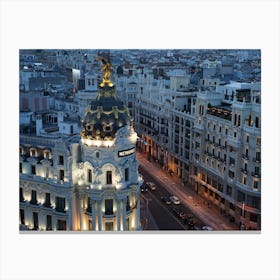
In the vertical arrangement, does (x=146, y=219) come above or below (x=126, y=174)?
below

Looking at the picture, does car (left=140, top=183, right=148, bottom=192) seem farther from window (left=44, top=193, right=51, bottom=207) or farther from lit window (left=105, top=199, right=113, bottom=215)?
window (left=44, top=193, right=51, bottom=207)

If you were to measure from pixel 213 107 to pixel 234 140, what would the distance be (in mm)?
3898

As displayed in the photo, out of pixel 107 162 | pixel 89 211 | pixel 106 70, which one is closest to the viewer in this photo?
pixel 107 162

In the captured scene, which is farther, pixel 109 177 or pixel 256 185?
pixel 256 185

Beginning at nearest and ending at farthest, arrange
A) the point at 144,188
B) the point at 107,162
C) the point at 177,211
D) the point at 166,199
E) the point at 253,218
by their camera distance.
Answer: the point at 107,162 → the point at 253,218 → the point at 177,211 → the point at 144,188 → the point at 166,199

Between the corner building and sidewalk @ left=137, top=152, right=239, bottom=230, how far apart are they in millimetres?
3759

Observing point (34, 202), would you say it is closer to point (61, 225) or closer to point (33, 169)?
point (33, 169)

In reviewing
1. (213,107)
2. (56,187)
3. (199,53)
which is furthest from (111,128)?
(213,107)

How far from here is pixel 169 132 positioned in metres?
32.0

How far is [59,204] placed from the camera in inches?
890

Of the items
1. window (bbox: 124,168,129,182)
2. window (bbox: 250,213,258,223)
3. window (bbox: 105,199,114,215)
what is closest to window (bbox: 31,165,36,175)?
window (bbox: 105,199,114,215)

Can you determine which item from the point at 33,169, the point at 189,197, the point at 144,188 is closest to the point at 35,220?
the point at 33,169

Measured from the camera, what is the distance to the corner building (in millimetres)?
21812

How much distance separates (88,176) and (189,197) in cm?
711
